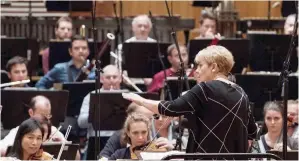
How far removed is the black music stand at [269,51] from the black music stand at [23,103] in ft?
7.62

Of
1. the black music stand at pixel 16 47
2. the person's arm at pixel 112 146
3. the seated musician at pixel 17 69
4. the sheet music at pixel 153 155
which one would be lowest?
the person's arm at pixel 112 146

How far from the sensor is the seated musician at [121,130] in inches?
262

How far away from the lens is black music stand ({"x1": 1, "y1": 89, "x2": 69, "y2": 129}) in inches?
296

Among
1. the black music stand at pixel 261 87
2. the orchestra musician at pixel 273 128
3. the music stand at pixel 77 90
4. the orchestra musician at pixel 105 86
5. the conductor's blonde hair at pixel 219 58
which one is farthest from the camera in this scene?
the music stand at pixel 77 90

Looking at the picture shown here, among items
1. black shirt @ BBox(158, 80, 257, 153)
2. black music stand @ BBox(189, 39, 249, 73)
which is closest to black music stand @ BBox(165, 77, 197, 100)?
black music stand @ BBox(189, 39, 249, 73)

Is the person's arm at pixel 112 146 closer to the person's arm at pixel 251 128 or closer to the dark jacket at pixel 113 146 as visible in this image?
the dark jacket at pixel 113 146

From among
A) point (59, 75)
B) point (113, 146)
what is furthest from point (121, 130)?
point (59, 75)

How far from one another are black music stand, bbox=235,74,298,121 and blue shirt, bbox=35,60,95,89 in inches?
72.4

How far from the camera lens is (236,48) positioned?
8.52 meters

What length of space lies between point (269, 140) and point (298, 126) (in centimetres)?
39

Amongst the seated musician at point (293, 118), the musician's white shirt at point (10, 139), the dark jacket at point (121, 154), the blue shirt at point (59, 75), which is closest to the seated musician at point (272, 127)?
the seated musician at point (293, 118)

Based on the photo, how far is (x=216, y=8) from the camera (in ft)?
35.3

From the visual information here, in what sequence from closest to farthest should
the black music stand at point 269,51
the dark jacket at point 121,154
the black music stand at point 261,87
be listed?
1. the dark jacket at point 121,154
2. the black music stand at point 261,87
3. the black music stand at point 269,51

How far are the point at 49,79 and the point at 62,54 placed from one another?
455 mm
